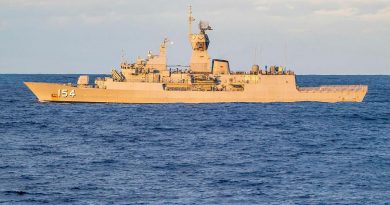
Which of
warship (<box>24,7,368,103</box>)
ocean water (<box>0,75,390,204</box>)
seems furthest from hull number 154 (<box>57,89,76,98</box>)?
ocean water (<box>0,75,390,204</box>)

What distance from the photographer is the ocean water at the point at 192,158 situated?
85.7ft

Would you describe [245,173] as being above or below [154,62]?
below

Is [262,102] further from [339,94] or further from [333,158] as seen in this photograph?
[333,158]

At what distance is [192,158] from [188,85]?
34738 mm

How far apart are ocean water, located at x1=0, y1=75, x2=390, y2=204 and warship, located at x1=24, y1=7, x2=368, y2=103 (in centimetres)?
519

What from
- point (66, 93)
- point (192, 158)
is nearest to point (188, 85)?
point (66, 93)

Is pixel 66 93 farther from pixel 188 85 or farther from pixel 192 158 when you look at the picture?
pixel 192 158

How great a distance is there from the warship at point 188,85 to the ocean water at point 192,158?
5189mm

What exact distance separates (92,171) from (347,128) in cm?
2724

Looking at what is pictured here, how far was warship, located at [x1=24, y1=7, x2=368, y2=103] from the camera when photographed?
6750 cm

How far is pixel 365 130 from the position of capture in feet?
166

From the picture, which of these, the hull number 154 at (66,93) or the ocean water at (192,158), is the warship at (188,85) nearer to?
the hull number 154 at (66,93)

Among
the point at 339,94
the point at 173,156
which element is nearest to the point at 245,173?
the point at 173,156

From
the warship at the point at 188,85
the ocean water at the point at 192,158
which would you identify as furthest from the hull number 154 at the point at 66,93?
the ocean water at the point at 192,158
